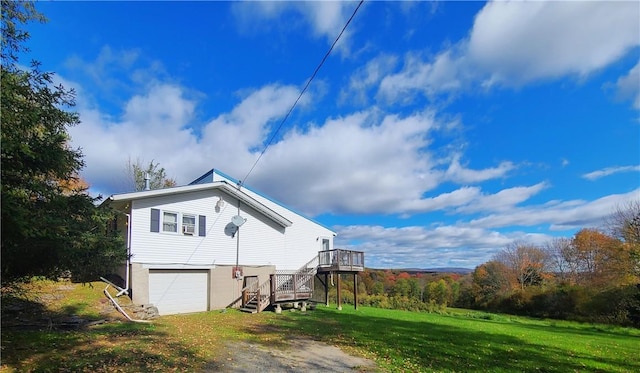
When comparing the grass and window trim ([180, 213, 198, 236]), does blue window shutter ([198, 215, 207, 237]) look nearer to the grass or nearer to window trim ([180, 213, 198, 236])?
window trim ([180, 213, 198, 236])

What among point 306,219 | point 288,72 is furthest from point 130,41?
point 306,219

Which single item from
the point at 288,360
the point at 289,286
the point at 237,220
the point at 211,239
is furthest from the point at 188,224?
the point at 288,360

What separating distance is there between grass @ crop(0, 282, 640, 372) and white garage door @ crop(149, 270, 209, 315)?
2.50m

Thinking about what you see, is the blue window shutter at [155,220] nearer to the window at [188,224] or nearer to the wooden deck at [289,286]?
the window at [188,224]

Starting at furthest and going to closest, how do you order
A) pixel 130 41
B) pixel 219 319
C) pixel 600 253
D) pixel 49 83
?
pixel 600 253
pixel 219 319
pixel 130 41
pixel 49 83

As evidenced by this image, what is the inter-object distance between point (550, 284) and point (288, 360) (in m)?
38.1

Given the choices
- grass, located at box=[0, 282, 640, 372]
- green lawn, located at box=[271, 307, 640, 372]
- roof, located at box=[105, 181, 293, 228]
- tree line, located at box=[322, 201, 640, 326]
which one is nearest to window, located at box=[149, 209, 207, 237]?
roof, located at box=[105, 181, 293, 228]

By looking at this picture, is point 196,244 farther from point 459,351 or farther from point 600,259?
point 600,259

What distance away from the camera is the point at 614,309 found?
2611 cm

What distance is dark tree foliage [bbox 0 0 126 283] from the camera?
5582 mm

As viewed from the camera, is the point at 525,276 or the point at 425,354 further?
the point at 525,276

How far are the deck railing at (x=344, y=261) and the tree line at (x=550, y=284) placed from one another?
25.7ft

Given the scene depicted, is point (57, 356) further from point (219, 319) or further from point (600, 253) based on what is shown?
point (600, 253)

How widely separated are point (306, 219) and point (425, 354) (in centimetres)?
1728
